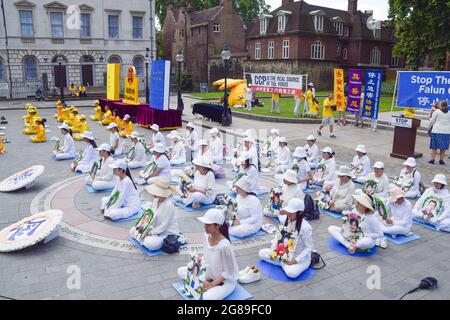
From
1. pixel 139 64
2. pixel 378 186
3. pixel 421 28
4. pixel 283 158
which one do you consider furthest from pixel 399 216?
pixel 139 64

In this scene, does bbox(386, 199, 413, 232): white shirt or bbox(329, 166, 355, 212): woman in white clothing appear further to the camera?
bbox(329, 166, 355, 212): woman in white clothing

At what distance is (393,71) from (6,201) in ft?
157

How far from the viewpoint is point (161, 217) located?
6.87m

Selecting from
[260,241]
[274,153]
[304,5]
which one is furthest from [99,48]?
[260,241]

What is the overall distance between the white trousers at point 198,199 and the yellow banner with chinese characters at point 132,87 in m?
14.3

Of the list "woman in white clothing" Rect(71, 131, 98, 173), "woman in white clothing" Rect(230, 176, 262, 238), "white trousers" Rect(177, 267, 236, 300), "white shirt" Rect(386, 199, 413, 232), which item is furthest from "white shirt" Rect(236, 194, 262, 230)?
"woman in white clothing" Rect(71, 131, 98, 173)

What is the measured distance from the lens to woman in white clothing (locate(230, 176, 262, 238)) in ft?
24.8

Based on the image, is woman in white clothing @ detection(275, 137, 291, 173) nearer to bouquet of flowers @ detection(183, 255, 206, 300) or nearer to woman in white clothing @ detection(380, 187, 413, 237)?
woman in white clothing @ detection(380, 187, 413, 237)

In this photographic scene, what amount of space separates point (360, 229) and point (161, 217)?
11.3 feet

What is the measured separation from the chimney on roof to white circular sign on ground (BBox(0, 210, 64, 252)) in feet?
156

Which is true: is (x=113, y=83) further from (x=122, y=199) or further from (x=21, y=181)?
(x=122, y=199)

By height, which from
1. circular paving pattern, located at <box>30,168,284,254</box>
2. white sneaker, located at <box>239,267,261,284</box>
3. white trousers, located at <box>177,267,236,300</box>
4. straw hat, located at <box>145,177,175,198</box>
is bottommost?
circular paving pattern, located at <box>30,168,284,254</box>

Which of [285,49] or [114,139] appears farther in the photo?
[285,49]
